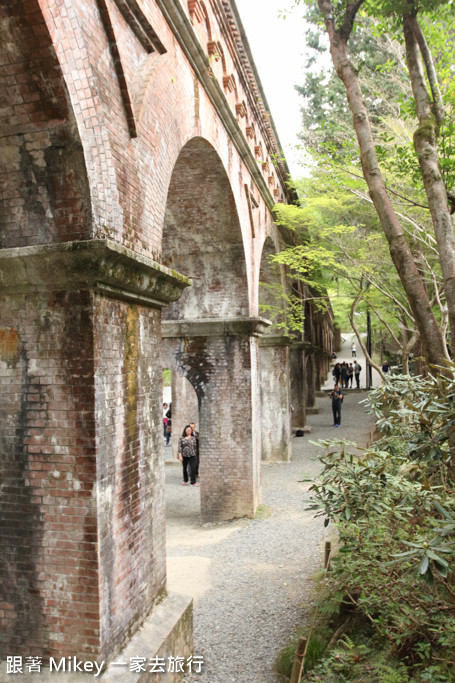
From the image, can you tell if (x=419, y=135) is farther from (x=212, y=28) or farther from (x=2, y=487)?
(x=2, y=487)

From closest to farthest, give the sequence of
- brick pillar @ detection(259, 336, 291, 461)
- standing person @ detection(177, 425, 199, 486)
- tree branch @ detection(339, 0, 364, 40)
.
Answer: tree branch @ detection(339, 0, 364, 40) → standing person @ detection(177, 425, 199, 486) → brick pillar @ detection(259, 336, 291, 461)

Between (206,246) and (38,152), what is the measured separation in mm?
6444

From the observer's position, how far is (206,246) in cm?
1003

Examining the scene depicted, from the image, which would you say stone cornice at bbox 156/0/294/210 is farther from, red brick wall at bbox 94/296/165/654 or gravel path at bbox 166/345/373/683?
gravel path at bbox 166/345/373/683

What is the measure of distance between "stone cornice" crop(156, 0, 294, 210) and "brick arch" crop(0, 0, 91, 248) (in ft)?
8.38

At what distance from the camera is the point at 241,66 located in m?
9.67

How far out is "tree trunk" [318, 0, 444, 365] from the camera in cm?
496

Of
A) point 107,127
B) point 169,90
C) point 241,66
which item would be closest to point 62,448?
point 107,127

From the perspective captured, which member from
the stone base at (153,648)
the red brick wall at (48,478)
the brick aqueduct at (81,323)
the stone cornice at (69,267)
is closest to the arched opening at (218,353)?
the brick aqueduct at (81,323)

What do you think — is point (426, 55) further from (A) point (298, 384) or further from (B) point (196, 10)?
(A) point (298, 384)

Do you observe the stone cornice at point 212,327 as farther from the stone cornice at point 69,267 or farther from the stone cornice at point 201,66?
the stone cornice at point 69,267

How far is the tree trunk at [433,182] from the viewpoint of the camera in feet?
15.6

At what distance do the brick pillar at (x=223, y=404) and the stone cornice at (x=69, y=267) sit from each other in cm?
605

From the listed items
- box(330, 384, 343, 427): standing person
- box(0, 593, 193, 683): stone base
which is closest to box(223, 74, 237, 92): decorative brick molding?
box(0, 593, 193, 683): stone base
